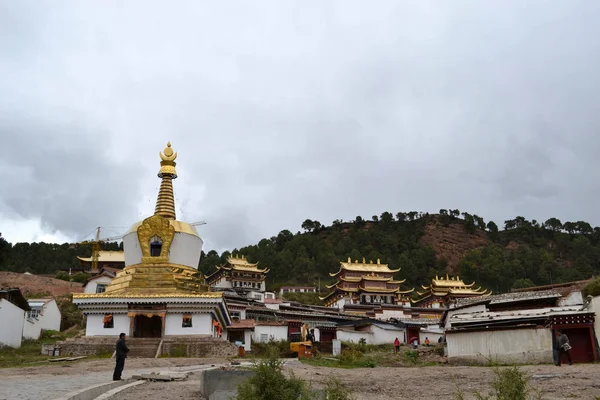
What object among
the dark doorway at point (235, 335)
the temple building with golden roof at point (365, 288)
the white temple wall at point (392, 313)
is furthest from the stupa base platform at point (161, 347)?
the temple building with golden roof at point (365, 288)

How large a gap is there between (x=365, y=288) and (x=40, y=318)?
144 ft

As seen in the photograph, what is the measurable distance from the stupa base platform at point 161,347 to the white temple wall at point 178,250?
6.23 metres

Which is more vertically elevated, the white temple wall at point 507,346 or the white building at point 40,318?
the white building at point 40,318

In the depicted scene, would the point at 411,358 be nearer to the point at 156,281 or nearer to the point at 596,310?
the point at 596,310

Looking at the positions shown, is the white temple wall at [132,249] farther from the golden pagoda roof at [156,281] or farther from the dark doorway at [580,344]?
the dark doorway at [580,344]

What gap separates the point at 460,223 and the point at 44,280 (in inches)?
3836

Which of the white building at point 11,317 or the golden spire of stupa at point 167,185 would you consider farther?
the golden spire of stupa at point 167,185

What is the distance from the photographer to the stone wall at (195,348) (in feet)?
79.2

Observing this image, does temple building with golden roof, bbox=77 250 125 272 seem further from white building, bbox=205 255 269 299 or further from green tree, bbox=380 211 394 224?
green tree, bbox=380 211 394 224

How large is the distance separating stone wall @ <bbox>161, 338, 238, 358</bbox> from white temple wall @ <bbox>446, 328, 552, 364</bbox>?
9.85 meters

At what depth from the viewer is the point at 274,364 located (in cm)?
820

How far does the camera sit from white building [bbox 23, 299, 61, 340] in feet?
112

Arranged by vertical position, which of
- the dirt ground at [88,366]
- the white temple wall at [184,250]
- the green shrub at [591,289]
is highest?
the white temple wall at [184,250]

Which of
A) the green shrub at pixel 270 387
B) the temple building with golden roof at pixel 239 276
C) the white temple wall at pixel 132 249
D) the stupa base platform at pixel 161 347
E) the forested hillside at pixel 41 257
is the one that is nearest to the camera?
the green shrub at pixel 270 387
